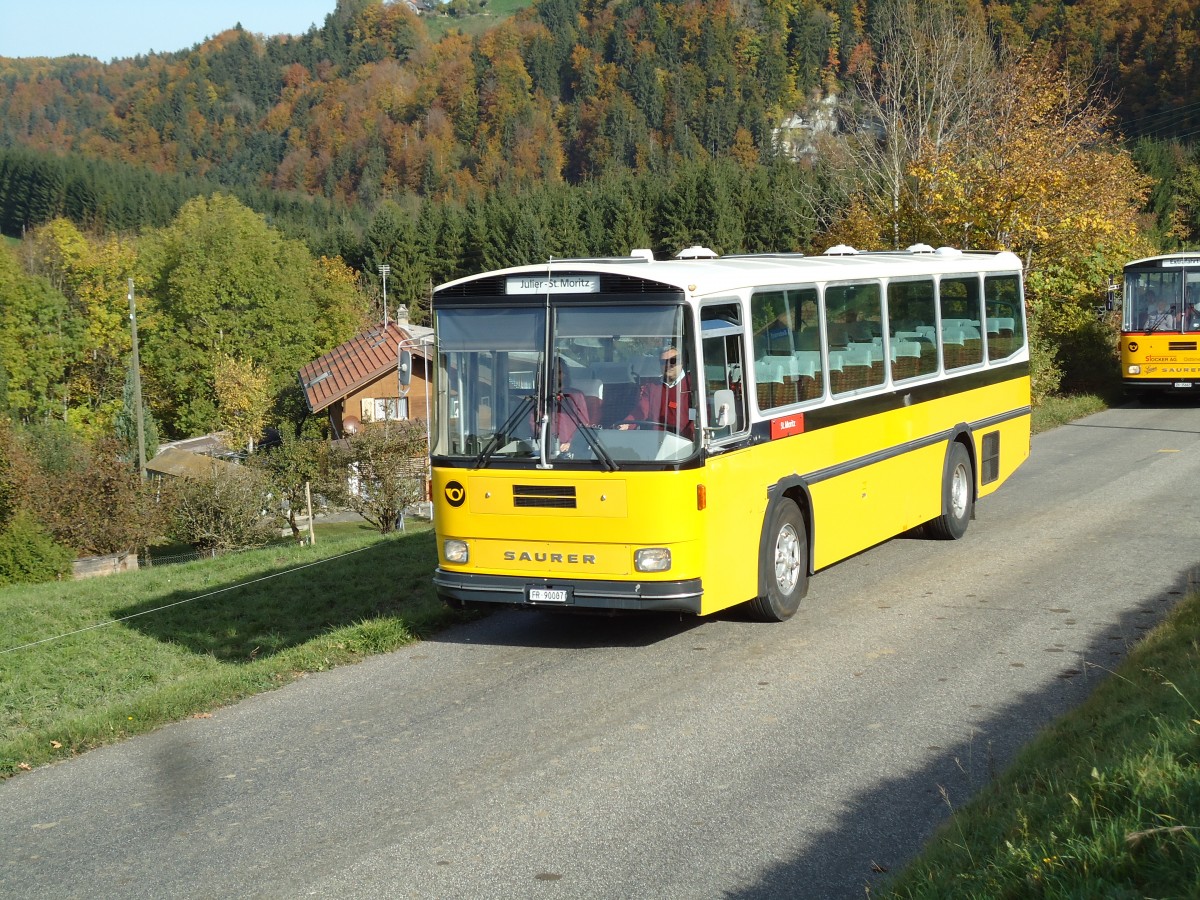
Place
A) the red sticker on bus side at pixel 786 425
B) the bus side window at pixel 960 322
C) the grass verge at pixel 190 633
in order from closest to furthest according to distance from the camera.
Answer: the grass verge at pixel 190 633 → the red sticker on bus side at pixel 786 425 → the bus side window at pixel 960 322

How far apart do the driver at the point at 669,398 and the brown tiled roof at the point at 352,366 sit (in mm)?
55132

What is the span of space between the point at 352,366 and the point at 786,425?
6432cm

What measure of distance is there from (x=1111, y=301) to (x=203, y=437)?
230ft

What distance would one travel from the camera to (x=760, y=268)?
10.5 m

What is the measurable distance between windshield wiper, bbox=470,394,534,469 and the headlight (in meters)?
1.32

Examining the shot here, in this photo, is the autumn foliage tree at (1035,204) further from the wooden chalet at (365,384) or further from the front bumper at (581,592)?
the wooden chalet at (365,384)

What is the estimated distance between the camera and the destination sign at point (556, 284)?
366 inches

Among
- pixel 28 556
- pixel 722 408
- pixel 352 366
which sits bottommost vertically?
pixel 28 556

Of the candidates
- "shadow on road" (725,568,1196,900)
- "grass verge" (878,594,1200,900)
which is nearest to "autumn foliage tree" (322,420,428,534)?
"shadow on road" (725,568,1196,900)

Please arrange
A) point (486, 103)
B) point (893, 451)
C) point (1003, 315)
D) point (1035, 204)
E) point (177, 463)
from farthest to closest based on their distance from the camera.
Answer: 1. point (486, 103)
2. point (177, 463)
3. point (1035, 204)
4. point (1003, 315)
5. point (893, 451)

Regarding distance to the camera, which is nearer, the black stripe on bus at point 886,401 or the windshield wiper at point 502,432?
the windshield wiper at point 502,432

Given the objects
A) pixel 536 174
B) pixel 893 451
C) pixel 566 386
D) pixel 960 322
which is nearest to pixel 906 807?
pixel 566 386

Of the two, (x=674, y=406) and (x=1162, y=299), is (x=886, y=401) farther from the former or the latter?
(x=1162, y=299)

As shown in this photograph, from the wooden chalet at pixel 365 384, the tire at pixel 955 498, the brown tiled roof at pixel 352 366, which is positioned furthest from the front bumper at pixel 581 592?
the wooden chalet at pixel 365 384
